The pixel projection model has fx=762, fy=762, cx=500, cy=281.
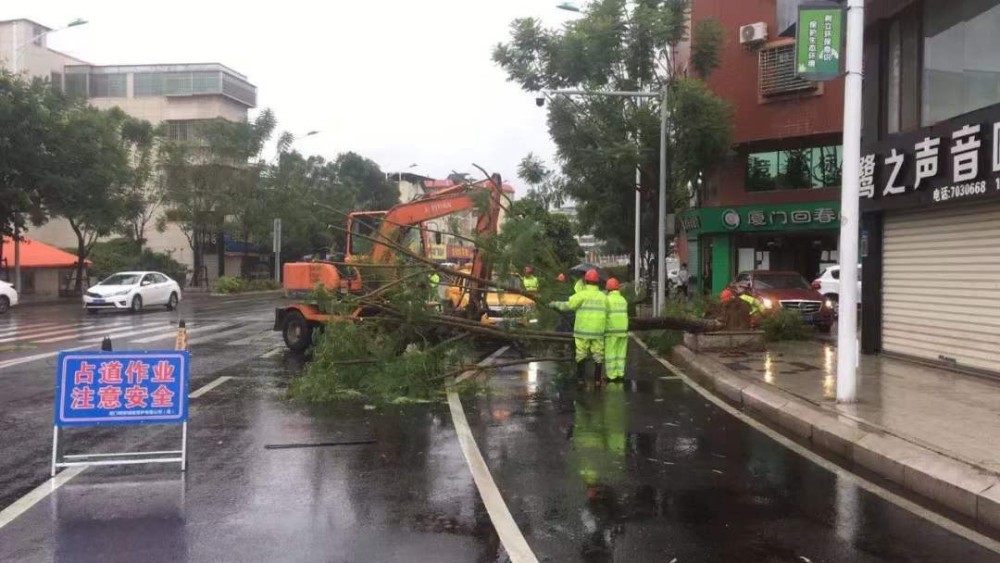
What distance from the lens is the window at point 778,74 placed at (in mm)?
25991

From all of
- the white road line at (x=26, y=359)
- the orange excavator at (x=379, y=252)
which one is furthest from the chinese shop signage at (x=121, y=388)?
the white road line at (x=26, y=359)

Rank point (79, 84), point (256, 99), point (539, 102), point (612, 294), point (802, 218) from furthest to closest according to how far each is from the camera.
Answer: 1. point (256, 99)
2. point (79, 84)
3. point (802, 218)
4. point (539, 102)
5. point (612, 294)

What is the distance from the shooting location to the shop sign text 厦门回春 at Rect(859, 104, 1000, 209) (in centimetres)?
1020

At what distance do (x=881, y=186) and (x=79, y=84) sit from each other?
58.2m

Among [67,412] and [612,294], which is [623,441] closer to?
[612,294]

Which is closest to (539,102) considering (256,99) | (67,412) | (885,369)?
(885,369)

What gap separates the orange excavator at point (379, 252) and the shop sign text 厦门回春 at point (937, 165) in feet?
21.0

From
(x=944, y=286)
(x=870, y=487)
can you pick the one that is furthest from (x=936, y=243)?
(x=870, y=487)

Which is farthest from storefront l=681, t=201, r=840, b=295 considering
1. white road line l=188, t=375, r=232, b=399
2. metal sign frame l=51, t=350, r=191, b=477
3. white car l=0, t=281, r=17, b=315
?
metal sign frame l=51, t=350, r=191, b=477

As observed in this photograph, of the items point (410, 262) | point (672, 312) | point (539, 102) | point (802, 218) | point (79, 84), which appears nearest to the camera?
point (410, 262)

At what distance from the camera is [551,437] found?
7613mm

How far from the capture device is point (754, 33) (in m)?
26.8

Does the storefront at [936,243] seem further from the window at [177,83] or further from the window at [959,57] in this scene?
the window at [177,83]

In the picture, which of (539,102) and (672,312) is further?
(539,102)
